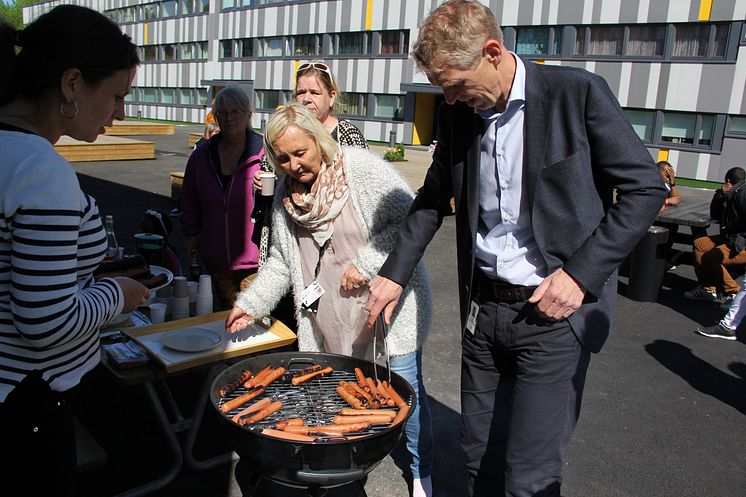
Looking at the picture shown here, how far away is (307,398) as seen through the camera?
2.36 meters

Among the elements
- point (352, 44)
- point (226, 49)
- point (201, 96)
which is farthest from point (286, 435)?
point (201, 96)

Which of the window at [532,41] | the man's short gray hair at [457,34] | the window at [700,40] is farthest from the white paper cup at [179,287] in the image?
the window at [532,41]

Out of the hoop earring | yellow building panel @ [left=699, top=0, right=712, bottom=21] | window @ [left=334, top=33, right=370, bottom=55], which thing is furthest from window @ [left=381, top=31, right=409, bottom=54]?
the hoop earring

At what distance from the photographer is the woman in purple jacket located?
4.18 meters

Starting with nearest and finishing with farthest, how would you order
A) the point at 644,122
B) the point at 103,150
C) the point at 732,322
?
1. the point at 732,322
2. the point at 103,150
3. the point at 644,122

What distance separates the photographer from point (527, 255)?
7.17ft

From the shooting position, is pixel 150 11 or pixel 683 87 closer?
pixel 683 87

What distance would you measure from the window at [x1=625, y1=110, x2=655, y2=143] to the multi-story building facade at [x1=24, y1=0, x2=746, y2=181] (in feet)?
0.17

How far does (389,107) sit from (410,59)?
13.5 meters

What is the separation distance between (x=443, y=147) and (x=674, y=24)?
24.1 metres

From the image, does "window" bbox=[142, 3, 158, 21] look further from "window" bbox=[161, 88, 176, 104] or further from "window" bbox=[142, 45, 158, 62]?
"window" bbox=[161, 88, 176, 104]

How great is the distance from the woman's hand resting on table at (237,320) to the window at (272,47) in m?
36.2

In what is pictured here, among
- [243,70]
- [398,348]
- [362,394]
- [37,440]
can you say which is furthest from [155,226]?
[243,70]

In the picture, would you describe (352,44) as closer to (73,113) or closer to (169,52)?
(169,52)
